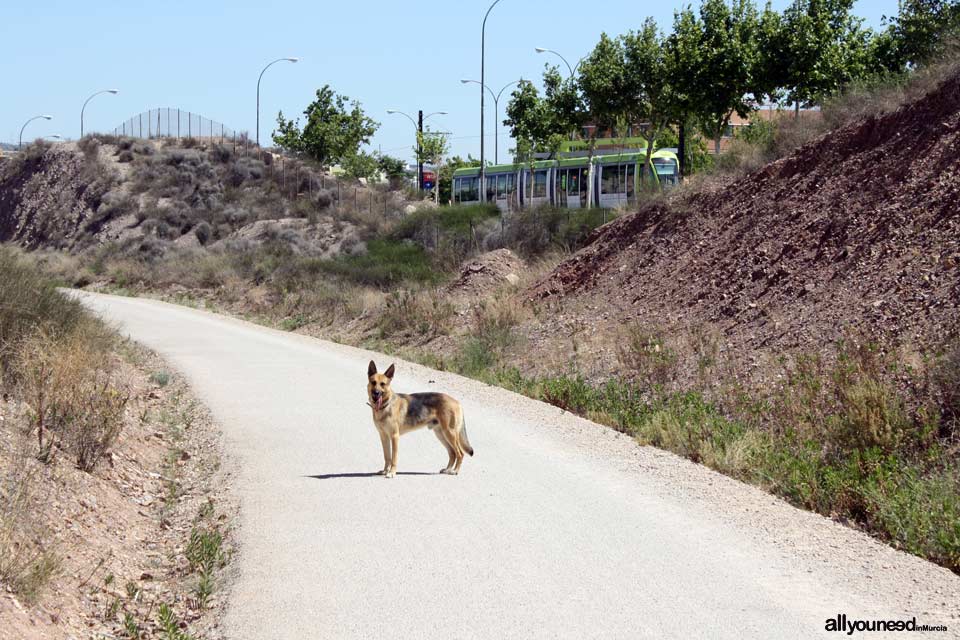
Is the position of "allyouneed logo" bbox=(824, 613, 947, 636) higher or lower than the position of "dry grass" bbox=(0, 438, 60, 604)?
lower

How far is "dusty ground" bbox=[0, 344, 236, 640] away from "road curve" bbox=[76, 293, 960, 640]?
0.37 m

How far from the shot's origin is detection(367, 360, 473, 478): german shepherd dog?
10438 millimetres

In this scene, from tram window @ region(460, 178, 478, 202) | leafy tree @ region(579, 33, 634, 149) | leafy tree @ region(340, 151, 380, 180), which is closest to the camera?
leafy tree @ region(579, 33, 634, 149)

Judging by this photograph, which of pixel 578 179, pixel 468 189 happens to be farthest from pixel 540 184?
pixel 468 189

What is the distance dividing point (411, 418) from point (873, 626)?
5136 millimetres

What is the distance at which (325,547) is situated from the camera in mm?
8484

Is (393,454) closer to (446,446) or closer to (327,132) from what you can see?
(446,446)

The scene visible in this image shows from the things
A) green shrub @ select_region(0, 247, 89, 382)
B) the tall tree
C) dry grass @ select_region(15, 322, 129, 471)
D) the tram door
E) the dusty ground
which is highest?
the tall tree

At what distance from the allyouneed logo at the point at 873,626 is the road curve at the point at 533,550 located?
8 cm

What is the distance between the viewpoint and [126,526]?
9.61m

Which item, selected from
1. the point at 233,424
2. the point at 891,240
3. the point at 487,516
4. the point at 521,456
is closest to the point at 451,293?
the point at 891,240

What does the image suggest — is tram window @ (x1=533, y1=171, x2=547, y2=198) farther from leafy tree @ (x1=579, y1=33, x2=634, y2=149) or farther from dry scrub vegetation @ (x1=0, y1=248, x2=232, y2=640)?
dry scrub vegetation @ (x1=0, y1=248, x2=232, y2=640)

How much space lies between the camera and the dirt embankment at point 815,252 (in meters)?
17.1

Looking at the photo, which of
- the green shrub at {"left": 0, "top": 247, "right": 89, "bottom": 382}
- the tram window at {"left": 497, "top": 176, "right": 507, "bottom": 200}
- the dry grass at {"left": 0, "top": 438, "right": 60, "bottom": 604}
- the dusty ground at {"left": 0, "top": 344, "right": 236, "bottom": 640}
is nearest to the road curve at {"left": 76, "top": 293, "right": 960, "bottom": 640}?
the dusty ground at {"left": 0, "top": 344, "right": 236, "bottom": 640}
